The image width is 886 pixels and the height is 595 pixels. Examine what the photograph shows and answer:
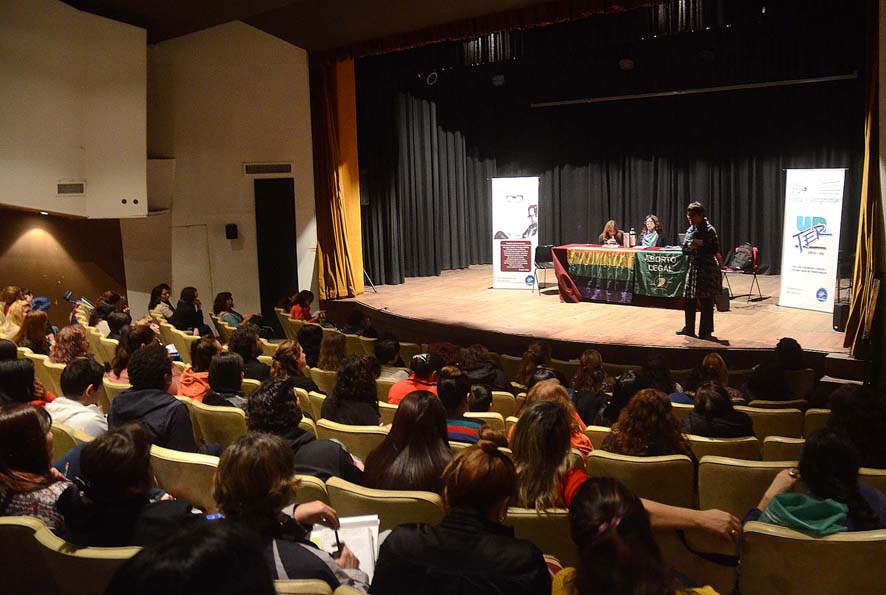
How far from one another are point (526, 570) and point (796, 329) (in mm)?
7209

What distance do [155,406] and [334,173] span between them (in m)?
8.22

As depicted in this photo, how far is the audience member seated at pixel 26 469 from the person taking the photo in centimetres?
248

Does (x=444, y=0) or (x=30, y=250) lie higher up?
(x=444, y=0)

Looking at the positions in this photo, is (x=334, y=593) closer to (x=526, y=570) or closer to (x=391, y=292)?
(x=526, y=570)

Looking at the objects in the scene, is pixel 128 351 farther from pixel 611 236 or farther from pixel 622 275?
pixel 611 236

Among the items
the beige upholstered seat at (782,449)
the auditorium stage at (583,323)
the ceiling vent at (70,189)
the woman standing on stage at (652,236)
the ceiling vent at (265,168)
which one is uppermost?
the ceiling vent at (265,168)

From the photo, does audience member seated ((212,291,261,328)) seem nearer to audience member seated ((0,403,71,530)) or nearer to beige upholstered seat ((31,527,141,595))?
audience member seated ((0,403,71,530))

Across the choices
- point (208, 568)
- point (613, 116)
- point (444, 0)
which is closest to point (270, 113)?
point (444, 0)

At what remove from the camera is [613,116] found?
47.9 feet

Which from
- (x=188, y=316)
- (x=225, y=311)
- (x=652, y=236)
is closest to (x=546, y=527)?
(x=188, y=316)

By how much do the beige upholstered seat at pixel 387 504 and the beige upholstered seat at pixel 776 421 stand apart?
91.2 inches

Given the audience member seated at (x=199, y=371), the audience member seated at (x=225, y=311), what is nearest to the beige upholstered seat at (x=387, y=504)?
the audience member seated at (x=199, y=371)

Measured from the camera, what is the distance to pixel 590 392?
461 centimetres

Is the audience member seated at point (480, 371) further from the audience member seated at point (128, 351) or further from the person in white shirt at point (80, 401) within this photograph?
the person in white shirt at point (80, 401)
